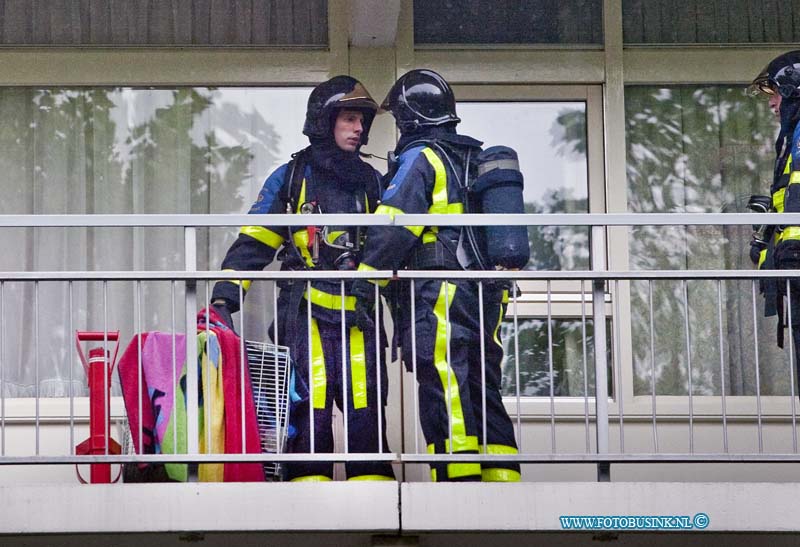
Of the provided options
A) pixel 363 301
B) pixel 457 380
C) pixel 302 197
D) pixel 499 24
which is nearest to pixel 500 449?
pixel 457 380

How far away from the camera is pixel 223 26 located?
9.07m

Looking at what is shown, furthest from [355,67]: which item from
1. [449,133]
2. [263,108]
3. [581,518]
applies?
[581,518]

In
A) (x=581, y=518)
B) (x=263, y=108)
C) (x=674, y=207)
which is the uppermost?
(x=263, y=108)

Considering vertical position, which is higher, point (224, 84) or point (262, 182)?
point (224, 84)

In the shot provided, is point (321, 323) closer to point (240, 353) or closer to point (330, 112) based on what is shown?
point (240, 353)

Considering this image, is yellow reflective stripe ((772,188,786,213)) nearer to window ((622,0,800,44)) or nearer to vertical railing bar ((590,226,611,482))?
vertical railing bar ((590,226,611,482))

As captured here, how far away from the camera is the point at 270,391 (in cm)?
717

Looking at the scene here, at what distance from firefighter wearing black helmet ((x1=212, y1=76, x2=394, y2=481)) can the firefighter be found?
22cm

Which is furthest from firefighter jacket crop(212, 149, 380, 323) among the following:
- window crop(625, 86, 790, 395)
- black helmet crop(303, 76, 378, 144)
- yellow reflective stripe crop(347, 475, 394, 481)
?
window crop(625, 86, 790, 395)

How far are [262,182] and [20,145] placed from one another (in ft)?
4.66

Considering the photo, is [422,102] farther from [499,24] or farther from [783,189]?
[783,189]

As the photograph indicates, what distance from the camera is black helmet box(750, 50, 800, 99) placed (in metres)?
8.09

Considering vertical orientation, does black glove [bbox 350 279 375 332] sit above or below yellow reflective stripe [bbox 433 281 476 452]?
above

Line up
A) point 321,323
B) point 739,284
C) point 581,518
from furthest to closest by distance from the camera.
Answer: point 739,284, point 321,323, point 581,518
